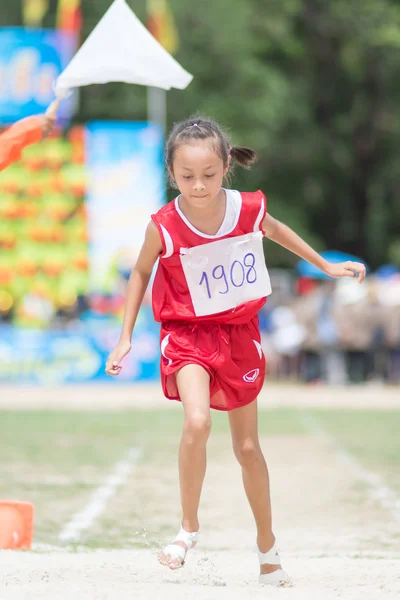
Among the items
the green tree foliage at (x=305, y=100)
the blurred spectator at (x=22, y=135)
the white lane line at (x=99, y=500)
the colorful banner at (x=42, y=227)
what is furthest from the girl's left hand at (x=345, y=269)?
the green tree foliage at (x=305, y=100)

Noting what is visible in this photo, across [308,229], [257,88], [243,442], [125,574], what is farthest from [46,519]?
[308,229]

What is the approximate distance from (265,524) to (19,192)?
62.1 feet

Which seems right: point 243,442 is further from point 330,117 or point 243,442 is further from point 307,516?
point 330,117

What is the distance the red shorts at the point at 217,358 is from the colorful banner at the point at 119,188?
1782 cm

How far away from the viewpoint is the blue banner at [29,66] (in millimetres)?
22500

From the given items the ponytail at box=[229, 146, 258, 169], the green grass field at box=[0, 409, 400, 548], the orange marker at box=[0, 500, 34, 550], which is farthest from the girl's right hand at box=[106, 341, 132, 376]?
the green grass field at box=[0, 409, 400, 548]

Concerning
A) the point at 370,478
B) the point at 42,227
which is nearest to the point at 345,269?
the point at 370,478

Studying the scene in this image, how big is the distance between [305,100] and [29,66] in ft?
59.8

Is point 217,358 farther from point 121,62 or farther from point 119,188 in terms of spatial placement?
point 119,188

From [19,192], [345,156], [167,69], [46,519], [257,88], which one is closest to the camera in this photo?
[167,69]

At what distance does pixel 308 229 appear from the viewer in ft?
129

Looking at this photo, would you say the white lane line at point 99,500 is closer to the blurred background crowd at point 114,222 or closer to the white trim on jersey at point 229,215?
the white trim on jersey at point 229,215

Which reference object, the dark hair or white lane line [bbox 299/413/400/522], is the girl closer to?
the dark hair

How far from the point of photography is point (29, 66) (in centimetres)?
2261
